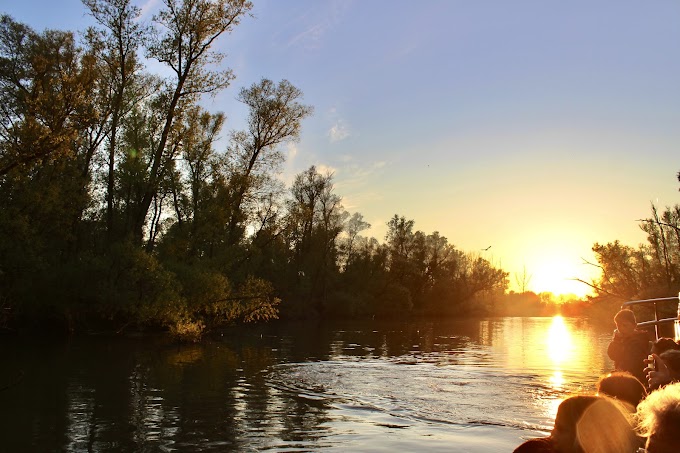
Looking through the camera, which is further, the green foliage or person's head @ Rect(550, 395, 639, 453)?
the green foliage

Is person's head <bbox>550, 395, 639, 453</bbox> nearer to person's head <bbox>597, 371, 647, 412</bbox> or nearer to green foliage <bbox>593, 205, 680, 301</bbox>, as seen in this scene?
person's head <bbox>597, 371, 647, 412</bbox>

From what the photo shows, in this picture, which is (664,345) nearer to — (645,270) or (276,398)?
(276,398)

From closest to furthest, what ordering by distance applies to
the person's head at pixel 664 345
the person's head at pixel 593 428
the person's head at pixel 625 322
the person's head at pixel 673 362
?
the person's head at pixel 593 428 → the person's head at pixel 673 362 → the person's head at pixel 664 345 → the person's head at pixel 625 322

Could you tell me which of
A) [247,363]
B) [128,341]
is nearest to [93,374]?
[247,363]

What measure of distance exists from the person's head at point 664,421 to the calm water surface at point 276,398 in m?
7.88

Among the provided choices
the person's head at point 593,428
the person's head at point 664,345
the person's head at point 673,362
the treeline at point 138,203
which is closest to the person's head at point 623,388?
the person's head at point 673,362

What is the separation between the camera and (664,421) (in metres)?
2.59

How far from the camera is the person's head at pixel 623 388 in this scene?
4.47 m

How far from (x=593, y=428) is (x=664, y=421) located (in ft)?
2.85

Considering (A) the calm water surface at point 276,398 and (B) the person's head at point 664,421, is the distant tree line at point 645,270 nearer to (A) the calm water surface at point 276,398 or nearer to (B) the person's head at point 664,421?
(A) the calm water surface at point 276,398

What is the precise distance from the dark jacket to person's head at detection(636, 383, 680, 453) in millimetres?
7436

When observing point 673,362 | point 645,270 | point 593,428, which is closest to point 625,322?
point 673,362

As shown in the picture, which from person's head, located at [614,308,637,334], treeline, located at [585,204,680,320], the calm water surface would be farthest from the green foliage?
person's head, located at [614,308,637,334]

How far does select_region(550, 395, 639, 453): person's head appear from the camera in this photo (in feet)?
10.9
